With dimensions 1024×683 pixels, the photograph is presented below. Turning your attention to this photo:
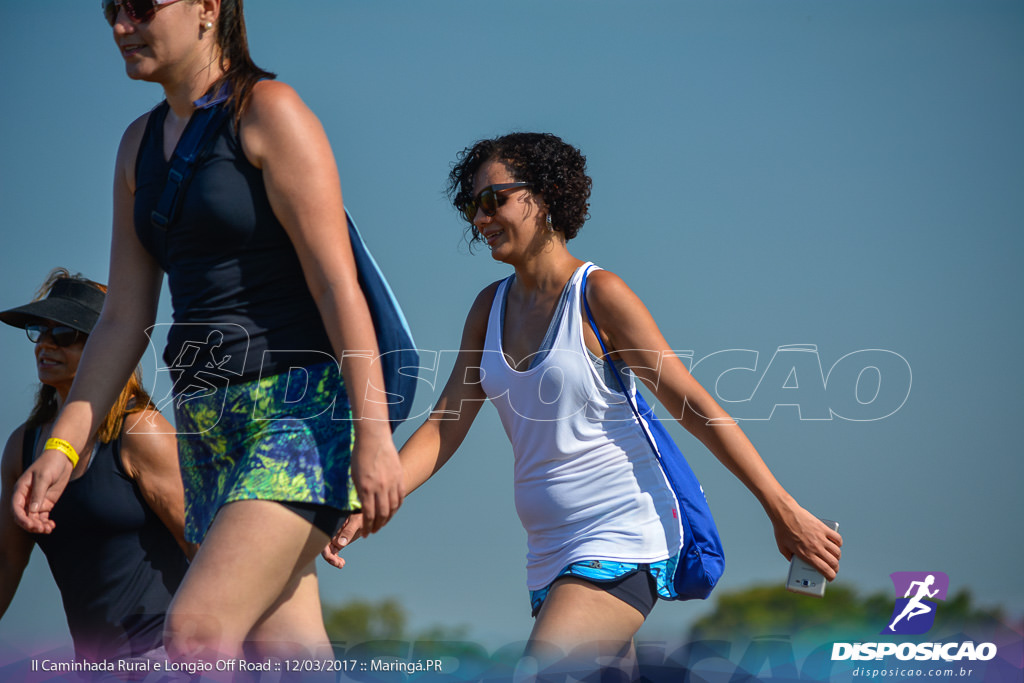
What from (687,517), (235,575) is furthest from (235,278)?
(687,517)

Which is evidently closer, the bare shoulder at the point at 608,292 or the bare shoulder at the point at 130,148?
the bare shoulder at the point at 130,148

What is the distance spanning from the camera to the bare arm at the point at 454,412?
3.37 meters

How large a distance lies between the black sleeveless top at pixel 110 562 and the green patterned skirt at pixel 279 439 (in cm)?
128

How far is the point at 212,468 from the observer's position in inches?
97.3

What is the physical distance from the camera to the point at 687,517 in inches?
128

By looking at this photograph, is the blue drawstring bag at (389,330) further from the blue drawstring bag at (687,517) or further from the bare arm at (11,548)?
the bare arm at (11,548)

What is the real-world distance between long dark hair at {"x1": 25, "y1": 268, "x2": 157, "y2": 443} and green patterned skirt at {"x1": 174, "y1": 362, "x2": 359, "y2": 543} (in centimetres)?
135

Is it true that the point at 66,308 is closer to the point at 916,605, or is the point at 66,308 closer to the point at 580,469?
the point at 580,469

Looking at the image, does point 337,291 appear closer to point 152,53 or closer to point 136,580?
point 152,53

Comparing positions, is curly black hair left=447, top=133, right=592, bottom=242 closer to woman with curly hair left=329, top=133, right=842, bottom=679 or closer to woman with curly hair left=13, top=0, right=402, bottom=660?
woman with curly hair left=329, top=133, right=842, bottom=679

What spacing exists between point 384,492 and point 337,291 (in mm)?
476

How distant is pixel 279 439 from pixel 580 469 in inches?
48.8

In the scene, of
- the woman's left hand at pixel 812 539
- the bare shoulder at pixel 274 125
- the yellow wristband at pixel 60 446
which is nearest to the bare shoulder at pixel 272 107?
the bare shoulder at pixel 274 125

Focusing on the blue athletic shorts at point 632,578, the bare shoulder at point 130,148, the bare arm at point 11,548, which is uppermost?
the bare shoulder at point 130,148
